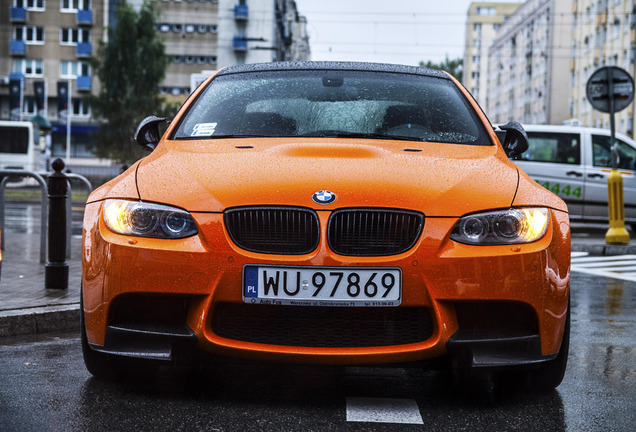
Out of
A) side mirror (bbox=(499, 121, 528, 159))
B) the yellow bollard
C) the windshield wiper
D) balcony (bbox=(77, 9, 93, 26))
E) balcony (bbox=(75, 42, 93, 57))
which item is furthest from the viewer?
balcony (bbox=(75, 42, 93, 57))

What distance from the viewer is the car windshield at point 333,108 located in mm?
5000

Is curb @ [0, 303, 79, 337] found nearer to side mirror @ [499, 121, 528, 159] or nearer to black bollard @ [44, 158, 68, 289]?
black bollard @ [44, 158, 68, 289]

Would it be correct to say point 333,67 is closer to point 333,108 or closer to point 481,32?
point 333,108

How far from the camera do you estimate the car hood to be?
13.0ft

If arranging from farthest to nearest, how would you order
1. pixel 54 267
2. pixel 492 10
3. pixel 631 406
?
pixel 492 10, pixel 54 267, pixel 631 406

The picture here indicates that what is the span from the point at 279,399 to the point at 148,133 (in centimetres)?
188

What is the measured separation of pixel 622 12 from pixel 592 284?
5764cm

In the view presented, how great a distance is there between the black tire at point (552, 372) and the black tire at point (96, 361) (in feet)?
6.09

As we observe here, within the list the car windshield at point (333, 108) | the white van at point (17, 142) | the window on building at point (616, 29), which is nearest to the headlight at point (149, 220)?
the car windshield at point (333, 108)

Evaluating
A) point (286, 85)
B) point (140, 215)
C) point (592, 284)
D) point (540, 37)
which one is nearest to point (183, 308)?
point (140, 215)

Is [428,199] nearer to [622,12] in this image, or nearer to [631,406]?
[631,406]

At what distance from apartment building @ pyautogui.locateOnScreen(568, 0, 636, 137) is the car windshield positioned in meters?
52.4

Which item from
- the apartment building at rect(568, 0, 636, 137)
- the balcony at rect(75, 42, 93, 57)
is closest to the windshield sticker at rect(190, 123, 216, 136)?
the apartment building at rect(568, 0, 636, 137)

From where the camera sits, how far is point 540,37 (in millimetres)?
89312
